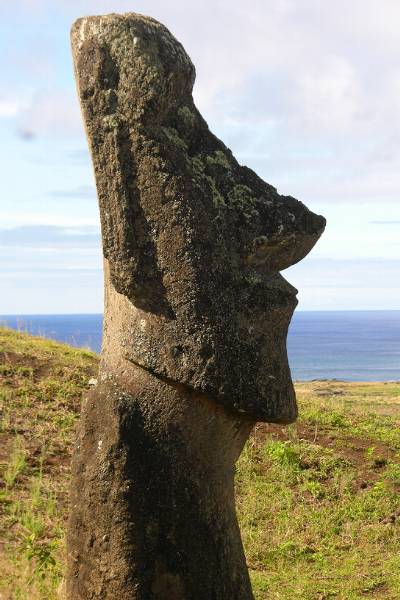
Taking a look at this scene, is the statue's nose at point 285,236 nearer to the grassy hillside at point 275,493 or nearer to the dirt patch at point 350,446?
the grassy hillside at point 275,493

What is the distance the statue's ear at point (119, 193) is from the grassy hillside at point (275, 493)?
2.25m

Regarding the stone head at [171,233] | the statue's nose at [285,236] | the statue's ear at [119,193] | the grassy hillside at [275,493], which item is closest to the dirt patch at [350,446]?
the grassy hillside at [275,493]

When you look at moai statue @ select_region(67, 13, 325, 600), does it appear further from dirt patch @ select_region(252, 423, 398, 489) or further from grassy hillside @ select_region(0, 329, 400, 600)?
dirt patch @ select_region(252, 423, 398, 489)

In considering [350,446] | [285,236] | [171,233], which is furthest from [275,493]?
[171,233]

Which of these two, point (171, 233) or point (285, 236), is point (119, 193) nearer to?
point (171, 233)

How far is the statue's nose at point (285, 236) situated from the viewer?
4672 millimetres

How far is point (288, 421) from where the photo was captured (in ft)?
15.6

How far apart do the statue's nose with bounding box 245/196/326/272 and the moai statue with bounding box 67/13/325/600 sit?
0.02 metres

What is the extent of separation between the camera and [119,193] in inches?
177

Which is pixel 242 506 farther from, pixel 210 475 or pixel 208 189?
pixel 208 189

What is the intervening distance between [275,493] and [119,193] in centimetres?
501

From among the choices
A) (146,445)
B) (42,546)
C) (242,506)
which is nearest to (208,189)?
(146,445)

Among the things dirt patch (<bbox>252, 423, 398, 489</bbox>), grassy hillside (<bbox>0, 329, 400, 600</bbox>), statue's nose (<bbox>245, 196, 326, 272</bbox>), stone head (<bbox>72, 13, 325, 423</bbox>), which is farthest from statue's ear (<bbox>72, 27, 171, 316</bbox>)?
dirt patch (<bbox>252, 423, 398, 489</bbox>)

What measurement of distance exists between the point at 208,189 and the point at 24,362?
745 centimetres
